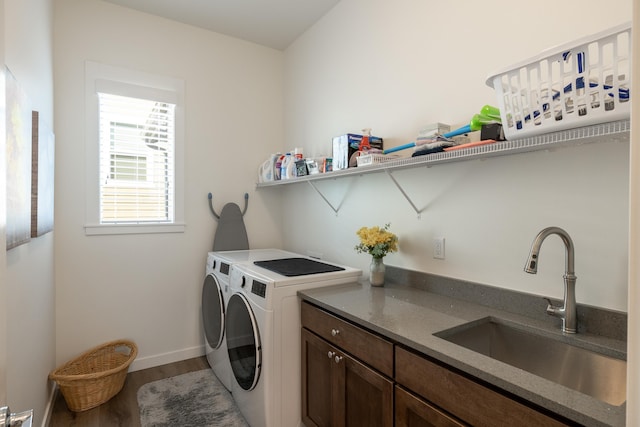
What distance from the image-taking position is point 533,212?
4.51 ft

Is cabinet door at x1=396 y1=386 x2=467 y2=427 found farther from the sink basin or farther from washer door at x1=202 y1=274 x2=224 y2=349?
washer door at x1=202 y1=274 x2=224 y2=349

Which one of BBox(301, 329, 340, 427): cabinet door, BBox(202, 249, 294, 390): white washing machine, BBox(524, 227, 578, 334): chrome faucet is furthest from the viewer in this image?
BBox(202, 249, 294, 390): white washing machine

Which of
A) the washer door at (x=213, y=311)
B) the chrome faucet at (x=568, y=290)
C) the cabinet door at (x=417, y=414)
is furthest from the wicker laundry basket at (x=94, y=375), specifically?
the chrome faucet at (x=568, y=290)

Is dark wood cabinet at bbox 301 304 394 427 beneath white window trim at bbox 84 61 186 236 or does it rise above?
beneath

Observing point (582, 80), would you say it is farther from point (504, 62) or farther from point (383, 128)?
point (383, 128)

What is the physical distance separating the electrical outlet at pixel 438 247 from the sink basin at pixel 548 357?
1.38ft

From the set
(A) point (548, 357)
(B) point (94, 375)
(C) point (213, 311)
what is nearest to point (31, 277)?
(B) point (94, 375)

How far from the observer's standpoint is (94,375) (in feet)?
6.81

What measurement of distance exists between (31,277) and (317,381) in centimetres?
141

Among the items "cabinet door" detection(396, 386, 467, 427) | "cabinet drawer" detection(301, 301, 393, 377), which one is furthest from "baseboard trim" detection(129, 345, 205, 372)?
"cabinet door" detection(396, 386, 467, 427)

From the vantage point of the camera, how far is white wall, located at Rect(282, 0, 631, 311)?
1.21m

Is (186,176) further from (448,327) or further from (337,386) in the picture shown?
(448,327)

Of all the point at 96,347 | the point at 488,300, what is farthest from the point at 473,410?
the point at 96,347

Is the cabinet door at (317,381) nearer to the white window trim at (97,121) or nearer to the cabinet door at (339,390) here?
the cabinet door at (339,390)
